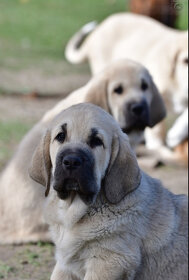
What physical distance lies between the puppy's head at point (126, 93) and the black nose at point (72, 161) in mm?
2518

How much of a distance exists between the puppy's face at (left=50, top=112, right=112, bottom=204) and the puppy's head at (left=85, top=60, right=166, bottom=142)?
233 centimetres

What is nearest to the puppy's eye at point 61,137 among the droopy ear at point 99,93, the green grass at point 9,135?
the droopy ear at point 99,93

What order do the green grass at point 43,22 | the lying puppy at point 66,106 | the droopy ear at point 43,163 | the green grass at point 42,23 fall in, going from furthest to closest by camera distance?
the green grass at point 43,22, the green grass at point 42,23, the lying puppy at point 66,106, the droopy ear at point 43,163

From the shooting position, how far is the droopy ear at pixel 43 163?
4793 mm

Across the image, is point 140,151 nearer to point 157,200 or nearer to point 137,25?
point 137,25

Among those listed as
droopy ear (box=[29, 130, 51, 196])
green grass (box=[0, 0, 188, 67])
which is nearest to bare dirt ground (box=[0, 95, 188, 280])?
droopy ear (box=[29, 130, 51, 196])

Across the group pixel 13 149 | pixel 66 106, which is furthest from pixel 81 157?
pixel 13 149

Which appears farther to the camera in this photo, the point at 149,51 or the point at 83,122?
the point at 149,51

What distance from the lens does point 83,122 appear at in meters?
4.52

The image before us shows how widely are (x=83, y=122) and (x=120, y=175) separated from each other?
Answer: 0.41m


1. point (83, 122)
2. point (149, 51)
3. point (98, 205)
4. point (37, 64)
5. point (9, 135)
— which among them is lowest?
point (98, 205)

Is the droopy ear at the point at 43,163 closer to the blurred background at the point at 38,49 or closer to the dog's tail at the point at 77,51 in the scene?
the blurred background at the point at 38,49

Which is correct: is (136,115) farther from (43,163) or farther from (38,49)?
(38,49)

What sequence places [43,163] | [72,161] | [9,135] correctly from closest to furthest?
[72,161], [43,163], [9,135]
